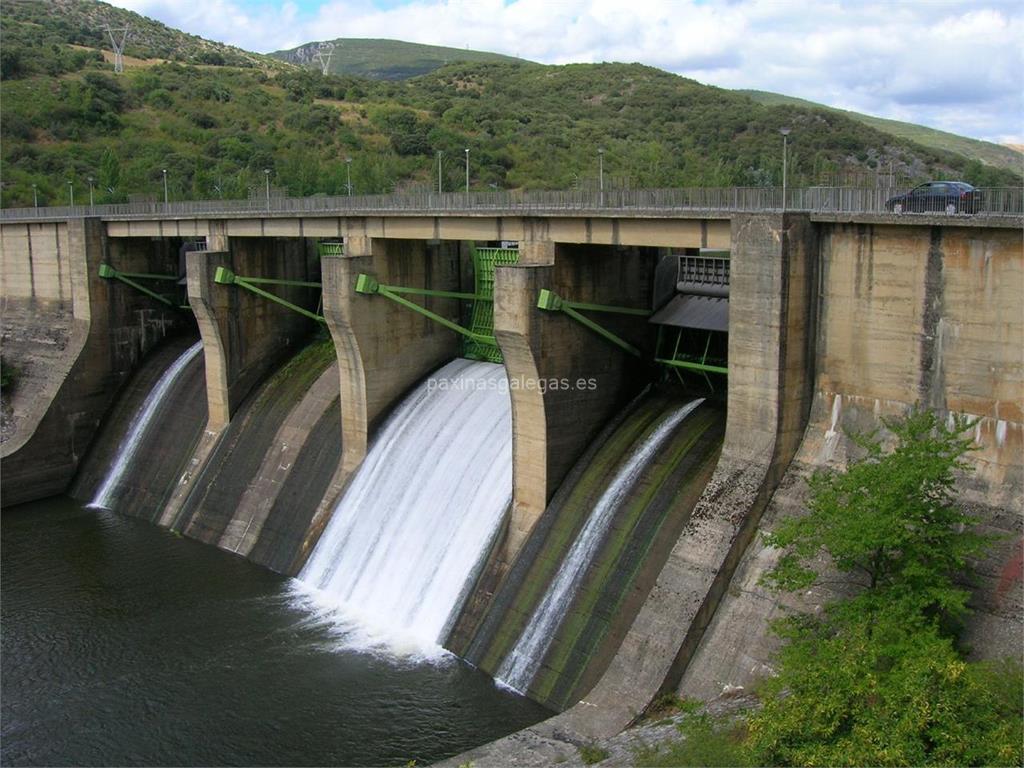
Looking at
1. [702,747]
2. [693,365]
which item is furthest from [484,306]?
[702,747]

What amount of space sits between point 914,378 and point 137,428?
1200 inches

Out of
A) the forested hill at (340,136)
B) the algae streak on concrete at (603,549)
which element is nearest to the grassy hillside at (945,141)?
the forested hill at (340,136)

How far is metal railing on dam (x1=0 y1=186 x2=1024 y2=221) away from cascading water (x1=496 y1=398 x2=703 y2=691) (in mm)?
5248

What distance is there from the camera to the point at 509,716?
75.1 ft

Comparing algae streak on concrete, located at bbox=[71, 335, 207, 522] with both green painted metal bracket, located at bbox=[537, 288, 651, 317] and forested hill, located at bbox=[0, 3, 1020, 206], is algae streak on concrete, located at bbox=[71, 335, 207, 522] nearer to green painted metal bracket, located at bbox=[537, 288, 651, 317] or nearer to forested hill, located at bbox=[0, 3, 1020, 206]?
green painted metal bracket, located at bbox=[537, 288, 651, 317]

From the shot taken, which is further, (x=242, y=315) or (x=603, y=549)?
(x=242, y=315)

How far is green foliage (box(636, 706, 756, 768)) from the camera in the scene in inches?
631

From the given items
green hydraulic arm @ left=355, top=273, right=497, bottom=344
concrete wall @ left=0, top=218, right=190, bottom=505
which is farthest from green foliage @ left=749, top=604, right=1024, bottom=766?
concrete wall @ left=0, top=218, right=190, bottom=505

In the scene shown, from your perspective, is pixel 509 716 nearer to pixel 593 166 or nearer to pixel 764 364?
pixel 764 364

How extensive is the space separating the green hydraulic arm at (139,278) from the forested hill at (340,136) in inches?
808

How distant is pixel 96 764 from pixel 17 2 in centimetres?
16136

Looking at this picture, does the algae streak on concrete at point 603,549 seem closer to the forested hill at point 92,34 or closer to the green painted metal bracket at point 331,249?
the green painted metal bracket at point 331,249

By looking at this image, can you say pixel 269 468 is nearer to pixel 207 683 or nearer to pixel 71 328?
pixel 207 683

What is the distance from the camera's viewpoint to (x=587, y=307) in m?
27.8
